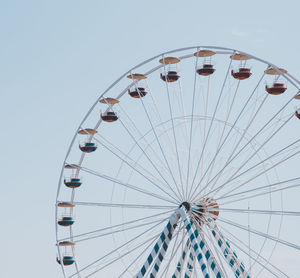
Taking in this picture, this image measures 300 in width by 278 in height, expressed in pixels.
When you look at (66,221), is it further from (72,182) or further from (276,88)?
(276,88)

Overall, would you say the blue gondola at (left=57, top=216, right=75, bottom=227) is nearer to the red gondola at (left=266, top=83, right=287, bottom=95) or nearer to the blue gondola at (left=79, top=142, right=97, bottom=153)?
the blue gondola at (left=79, top=142, right=97, bottom=153)

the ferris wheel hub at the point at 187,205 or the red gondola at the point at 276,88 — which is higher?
the red gondola at the point at 276,88

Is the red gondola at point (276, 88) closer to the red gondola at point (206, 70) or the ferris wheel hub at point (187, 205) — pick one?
the red gondola at point (206, 70)

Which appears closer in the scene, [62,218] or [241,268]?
[241,268]

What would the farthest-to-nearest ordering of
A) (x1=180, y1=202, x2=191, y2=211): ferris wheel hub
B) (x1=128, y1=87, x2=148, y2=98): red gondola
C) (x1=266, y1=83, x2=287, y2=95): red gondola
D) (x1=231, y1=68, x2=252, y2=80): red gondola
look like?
1. (x1=128, y1=87, x2=148, y2=98): red gondola
2. (x1=231, y1=68, x2=252, y2=80): red gondola
3. (x1=266, y1=83, x2=287, y2=95): red gondola
4. (x1=180, y1=202, x2=191, y2=211): ferris wheel hub

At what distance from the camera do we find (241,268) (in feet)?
110

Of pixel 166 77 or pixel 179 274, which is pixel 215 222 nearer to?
pixel 179 274

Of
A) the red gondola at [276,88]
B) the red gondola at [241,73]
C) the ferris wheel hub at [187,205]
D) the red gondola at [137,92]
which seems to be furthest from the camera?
the red gondola at [137,92]

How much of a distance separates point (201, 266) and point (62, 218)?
8126mm

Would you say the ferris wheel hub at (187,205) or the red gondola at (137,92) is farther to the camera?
the red gondola at (137,92)

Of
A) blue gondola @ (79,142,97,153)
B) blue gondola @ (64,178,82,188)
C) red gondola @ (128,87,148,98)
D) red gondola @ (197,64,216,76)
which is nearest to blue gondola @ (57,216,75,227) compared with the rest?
blue gondola @ (64,178,82,188)

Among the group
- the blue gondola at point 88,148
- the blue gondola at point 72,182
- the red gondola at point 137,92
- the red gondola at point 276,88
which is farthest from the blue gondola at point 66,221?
the red gondola at point 276,88

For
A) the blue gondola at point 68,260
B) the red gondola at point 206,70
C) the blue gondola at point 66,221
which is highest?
the red gondola at point 206,70

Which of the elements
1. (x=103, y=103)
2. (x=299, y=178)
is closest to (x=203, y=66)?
(x=103, y=103)
